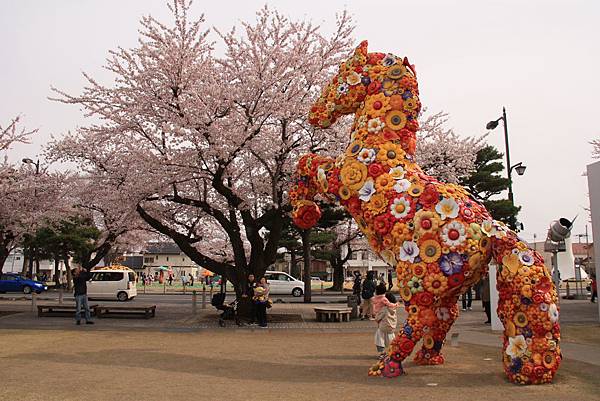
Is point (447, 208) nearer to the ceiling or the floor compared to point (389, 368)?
nearer to the ceiling

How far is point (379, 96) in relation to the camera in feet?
26.8

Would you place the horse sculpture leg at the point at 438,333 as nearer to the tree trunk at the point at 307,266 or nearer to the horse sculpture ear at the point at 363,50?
the horse sculpture ear at the point at 363,50

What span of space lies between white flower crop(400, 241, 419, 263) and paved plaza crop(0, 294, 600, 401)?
5.37 ft

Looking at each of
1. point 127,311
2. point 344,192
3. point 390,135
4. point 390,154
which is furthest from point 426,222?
point 127,311

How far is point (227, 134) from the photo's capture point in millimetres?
13375

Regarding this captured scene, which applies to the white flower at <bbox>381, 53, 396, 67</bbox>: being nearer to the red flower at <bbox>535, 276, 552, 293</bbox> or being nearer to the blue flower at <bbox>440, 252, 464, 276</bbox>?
the blue flower at <bbox>440, 252, 464, 276</bbox>

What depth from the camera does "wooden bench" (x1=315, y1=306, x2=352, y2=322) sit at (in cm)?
1533

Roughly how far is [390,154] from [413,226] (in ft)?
3.91

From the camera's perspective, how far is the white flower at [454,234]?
707 cm

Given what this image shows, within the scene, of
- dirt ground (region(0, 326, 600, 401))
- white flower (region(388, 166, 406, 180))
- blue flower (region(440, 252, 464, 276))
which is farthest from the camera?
white flower (region(388, 166, 406, 180))

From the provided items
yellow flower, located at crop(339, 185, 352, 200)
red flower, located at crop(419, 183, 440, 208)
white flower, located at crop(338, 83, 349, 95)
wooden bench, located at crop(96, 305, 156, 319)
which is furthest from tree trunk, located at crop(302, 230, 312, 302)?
red flower, located at crop(419, 183, 440, 208)

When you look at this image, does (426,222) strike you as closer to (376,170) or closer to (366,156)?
(376,170)

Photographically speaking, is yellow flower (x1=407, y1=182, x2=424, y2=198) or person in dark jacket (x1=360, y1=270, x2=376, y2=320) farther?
person in dark jacket (x1=360, y1=270, x2=376, y2=320)

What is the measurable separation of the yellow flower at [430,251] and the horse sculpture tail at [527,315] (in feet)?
2.70
